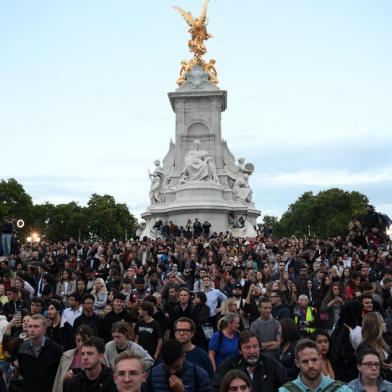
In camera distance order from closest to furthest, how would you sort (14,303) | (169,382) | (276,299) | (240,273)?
1. (169,382)
2. (276,299)
3. (14,303)
4. (240,273)

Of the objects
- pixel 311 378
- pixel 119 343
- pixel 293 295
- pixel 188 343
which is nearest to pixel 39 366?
pixel 119 343

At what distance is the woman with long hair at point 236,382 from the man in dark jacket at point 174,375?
97 cm

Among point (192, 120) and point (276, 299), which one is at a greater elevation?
point (192, 120)

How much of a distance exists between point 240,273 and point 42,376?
27.6ft

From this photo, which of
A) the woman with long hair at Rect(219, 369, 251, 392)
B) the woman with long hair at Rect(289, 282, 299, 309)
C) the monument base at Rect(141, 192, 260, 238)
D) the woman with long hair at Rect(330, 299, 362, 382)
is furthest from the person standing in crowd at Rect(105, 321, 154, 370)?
the monument base at Rect(141, 192, 260, 238)

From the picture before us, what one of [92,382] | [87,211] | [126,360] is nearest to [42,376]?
[92,382]

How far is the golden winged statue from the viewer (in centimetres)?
4369

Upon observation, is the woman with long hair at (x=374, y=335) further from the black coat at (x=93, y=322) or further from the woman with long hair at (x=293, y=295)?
the woman with long hair at (x=293, y=295)

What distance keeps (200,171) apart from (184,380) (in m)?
32.9

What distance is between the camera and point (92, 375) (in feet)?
16.9

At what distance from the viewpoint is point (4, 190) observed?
2514 inches

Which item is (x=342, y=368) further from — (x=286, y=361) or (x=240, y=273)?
(x=240, y=273)

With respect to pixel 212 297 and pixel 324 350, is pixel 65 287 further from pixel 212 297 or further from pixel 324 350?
pixel 324 350

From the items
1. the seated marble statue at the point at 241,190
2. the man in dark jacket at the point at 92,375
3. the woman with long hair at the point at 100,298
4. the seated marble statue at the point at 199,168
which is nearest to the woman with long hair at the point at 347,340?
the man in dark jacket at the point at 92,375
